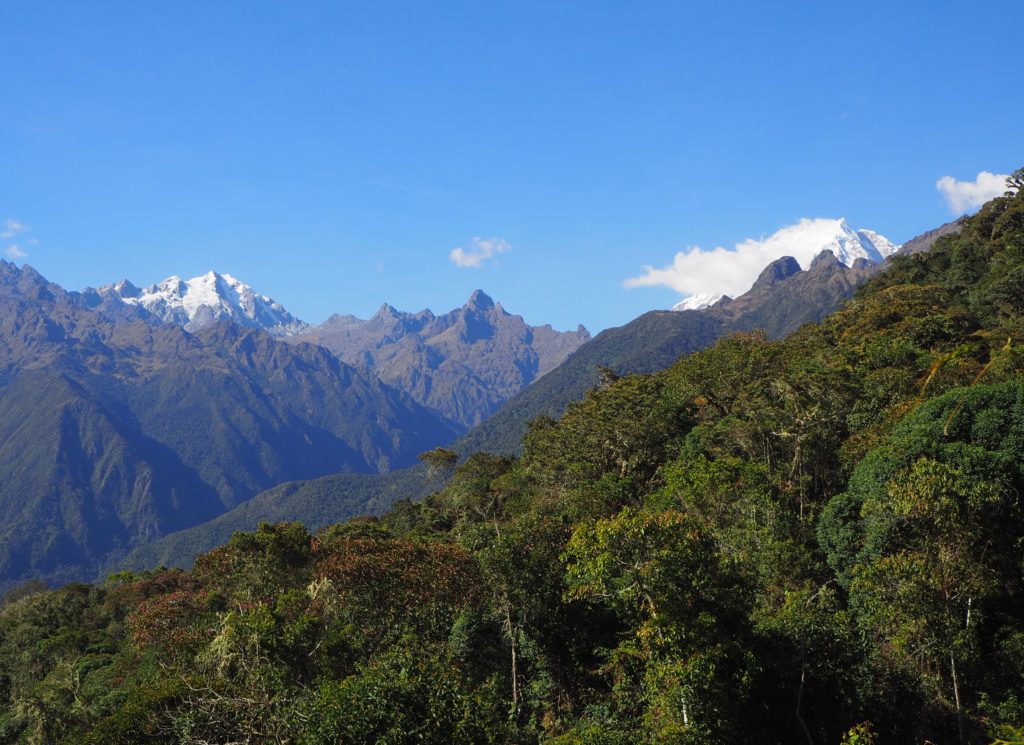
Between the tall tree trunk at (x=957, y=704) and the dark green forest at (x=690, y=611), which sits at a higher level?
the dark green forest at (x=690, y=611)

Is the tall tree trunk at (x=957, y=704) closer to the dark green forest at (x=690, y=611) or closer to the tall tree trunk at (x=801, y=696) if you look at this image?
the dark green forest at (x=690, y=611)

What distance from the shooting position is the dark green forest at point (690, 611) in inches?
928

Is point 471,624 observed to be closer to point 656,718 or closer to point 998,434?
point 656,718

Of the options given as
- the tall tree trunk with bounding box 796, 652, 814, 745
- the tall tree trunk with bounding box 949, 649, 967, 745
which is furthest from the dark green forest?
the tall tree trunk with bounding box 796, 652, 814, 745

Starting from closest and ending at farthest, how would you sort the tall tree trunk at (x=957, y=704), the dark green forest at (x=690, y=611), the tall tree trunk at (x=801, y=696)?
the tall tree trunk at (x=957, y=704) → the dark green forest at (x=690, y=611) → the tall tree trunk at (x=801, y=696)

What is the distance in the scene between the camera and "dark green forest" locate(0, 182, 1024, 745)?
23.6 metres

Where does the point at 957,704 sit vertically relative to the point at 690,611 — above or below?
below

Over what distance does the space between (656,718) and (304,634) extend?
13.6 meters

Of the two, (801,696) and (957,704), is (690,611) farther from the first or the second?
(957,704)

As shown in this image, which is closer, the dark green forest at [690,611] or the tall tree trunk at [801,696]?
the dark green forest at [690,611]

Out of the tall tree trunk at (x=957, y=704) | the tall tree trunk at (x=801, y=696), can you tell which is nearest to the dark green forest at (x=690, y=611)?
the tall tree trunk at (x=957, y=704)

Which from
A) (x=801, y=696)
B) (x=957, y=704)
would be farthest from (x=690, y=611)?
(x=957, y=704)

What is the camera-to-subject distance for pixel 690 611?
25.1 metres

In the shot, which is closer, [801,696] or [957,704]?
[957,704]
